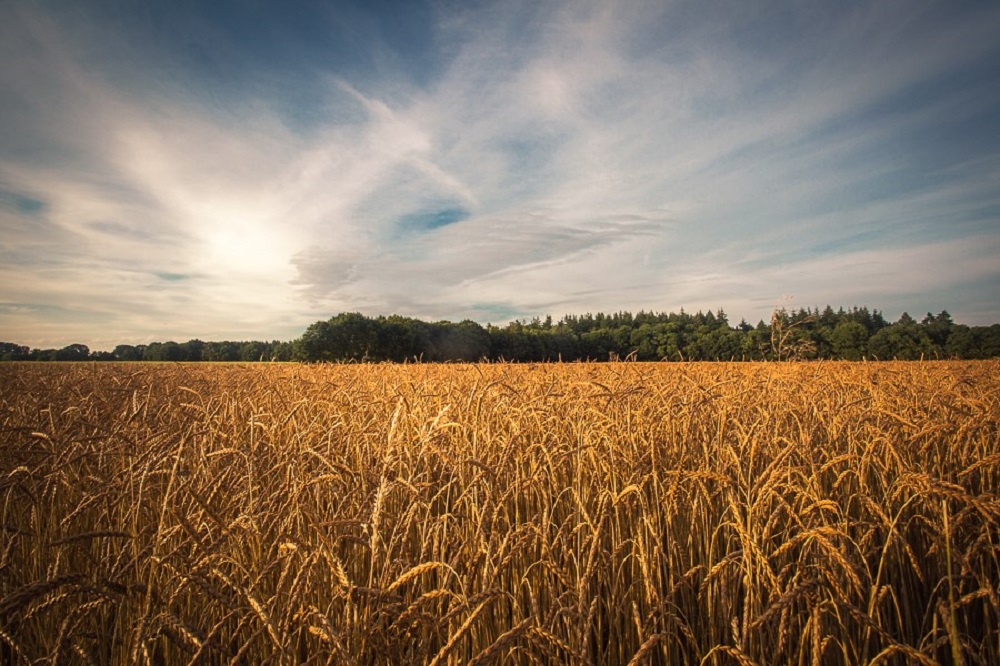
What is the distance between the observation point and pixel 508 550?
2838 mm

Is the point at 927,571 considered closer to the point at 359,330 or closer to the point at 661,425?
the point at 661,425

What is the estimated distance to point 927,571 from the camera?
11.6ft

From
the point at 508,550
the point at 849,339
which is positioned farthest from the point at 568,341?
the point at 508,550

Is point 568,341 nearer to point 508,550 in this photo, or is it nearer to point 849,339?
point 849,339

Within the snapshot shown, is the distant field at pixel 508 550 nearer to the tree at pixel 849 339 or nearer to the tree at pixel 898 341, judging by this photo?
the tree at pixel 898 341

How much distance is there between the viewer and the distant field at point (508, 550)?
1794 mm

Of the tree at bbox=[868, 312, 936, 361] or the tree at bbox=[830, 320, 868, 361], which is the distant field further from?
the tree at bbox=[830, 320, 868, 361]

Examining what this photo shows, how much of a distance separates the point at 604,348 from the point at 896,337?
4974 cm

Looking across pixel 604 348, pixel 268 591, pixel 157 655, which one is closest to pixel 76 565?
pixel 157 655

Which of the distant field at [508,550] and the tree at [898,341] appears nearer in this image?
the distant field at [508,550]

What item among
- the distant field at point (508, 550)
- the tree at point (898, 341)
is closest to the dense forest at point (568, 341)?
the tree at point (898, 341)

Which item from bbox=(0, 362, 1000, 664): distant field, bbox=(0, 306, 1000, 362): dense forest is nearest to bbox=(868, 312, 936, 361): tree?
bbox=(0, 306, 1000, 362): dense forest

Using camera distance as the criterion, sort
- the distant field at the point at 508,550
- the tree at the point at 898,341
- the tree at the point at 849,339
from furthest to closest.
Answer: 1. the tree at the point at 849,339
2. the tree at the point at 898,341
3. the distant field at the point at 508,550

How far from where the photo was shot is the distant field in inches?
70.6
